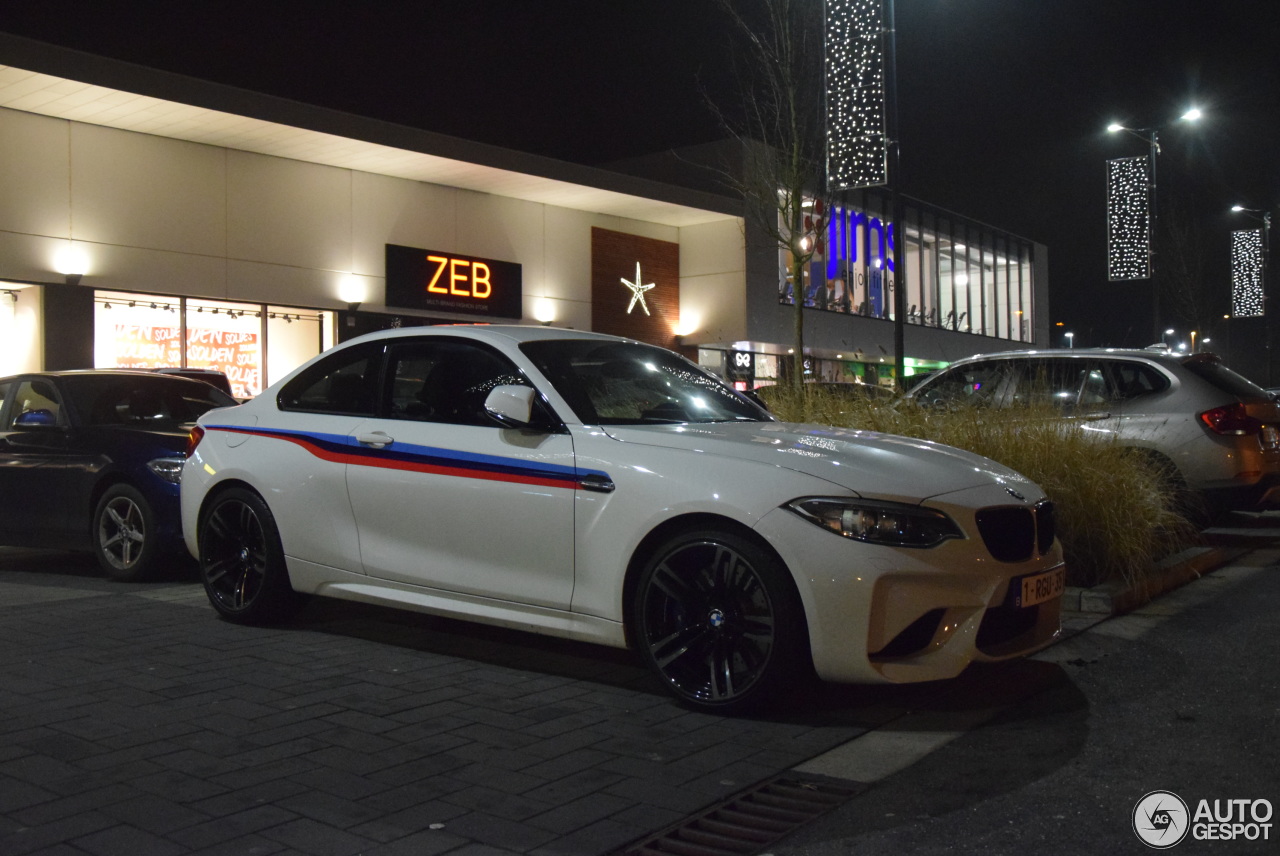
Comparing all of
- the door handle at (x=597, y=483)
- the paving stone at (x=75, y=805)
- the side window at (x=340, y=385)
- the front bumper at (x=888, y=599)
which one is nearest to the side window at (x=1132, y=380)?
the front bumper at (x=888, y=599)

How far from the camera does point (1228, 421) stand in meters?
9.12

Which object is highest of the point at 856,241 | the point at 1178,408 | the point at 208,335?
the point at 856,241

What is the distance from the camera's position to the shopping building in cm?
1886

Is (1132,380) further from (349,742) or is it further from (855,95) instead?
(349,742)

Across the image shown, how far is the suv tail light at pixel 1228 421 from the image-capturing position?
9.12 meters

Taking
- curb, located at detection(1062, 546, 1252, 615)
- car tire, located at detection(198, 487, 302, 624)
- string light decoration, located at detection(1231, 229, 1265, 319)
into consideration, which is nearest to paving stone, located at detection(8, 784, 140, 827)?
car tire, located at detection(198, 487, 302, 624)

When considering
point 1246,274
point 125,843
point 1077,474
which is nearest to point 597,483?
point 125,843

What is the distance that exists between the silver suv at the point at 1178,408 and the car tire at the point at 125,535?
18.9ft

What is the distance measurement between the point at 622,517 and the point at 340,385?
7.02 ft

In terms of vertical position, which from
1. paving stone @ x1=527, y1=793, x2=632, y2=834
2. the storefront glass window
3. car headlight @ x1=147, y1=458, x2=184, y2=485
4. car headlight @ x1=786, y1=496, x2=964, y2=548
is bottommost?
paving stone @ x1=527, y1=793, x2=632, y2=834

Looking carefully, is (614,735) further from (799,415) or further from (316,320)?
(316,320)

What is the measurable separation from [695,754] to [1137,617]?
11.9ft

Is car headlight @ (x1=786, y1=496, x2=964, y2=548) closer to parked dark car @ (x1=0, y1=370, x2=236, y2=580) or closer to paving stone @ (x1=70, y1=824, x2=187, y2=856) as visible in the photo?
paving stone @ (x1=70, y1=824, x2=187, y2=856)

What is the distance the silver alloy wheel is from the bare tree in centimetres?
898
